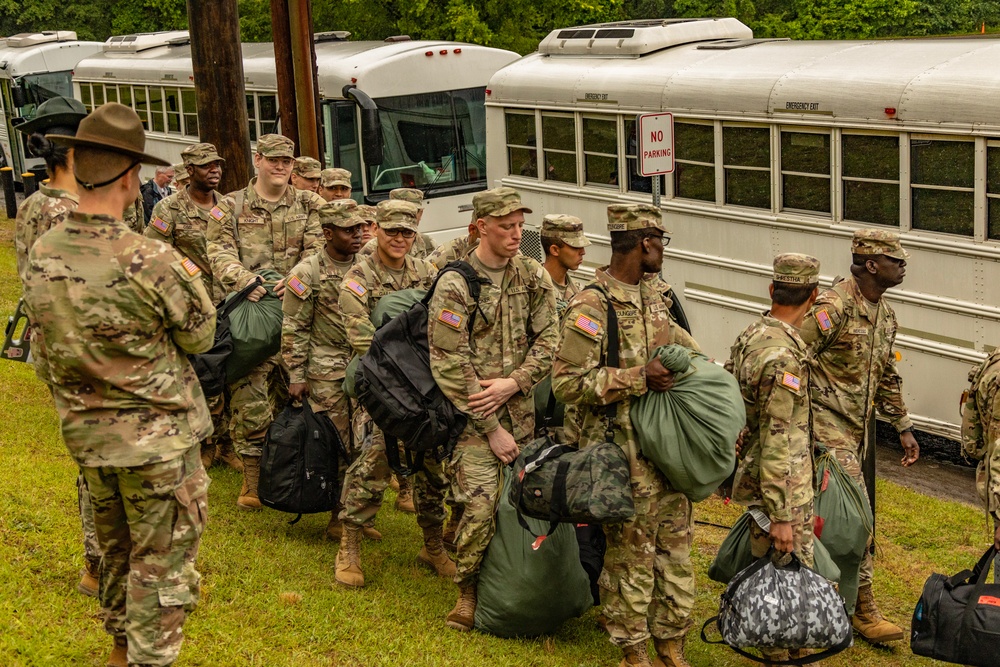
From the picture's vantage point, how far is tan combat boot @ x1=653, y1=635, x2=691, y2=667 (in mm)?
5844

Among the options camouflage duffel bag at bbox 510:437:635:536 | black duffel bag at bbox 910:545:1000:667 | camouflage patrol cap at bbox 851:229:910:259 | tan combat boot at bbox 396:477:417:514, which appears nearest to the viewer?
black duffel bag at bbox 910:545:1000:667

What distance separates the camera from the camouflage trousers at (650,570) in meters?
5.63

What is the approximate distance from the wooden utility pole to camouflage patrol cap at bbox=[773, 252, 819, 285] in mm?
6173

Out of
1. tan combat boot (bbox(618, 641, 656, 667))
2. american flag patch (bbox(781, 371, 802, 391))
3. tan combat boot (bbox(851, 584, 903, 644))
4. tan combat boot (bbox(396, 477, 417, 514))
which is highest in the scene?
american flag patch (bbox(781, 371, 802, 391))

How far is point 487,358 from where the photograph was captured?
6.25 meters

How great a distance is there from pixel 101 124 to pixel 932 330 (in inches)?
273

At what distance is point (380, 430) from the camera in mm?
6734

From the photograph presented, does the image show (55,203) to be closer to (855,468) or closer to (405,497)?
(405,497)

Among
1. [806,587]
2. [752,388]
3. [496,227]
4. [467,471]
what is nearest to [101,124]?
[496,227]

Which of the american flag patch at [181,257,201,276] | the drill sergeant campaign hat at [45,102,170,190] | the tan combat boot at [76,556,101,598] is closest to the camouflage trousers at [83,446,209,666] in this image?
the american flag patch at [181,257,201,276]

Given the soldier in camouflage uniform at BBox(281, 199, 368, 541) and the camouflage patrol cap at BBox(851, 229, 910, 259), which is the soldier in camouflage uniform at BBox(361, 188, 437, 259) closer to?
the soldier in camouflage uniform at BBox(281, 199, 368, 541)

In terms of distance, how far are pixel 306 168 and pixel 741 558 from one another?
534 centimetres

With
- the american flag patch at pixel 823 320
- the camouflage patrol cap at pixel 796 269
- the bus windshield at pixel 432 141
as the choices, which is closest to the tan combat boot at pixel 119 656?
the camouflage patrol cap at pixel 796 269

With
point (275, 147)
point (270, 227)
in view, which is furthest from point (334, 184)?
point (270, 227)
